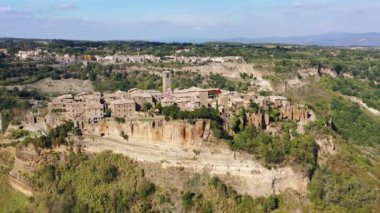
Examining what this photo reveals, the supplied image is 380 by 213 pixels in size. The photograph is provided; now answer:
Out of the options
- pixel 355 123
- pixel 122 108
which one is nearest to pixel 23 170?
pixel 122 108

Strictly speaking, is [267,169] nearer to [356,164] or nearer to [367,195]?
[367,195]

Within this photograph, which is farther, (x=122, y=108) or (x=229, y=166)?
(x=122, y=108)

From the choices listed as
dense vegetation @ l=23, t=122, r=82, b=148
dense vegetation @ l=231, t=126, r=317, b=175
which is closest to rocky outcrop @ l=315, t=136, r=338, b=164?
dense vegetation @ l=231, t=126, r=317, b=175

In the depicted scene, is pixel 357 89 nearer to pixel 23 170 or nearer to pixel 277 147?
pixel 277 147


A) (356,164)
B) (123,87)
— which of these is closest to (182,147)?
(356,164)

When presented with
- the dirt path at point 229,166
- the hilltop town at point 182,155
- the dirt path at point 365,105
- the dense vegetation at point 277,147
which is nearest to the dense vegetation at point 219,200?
the hilltop town at point 182,155

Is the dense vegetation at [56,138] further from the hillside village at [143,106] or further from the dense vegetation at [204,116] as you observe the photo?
the dense vegetation at [204,116]

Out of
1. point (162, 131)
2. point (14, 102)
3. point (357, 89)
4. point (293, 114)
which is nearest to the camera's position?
point (162, 131)
